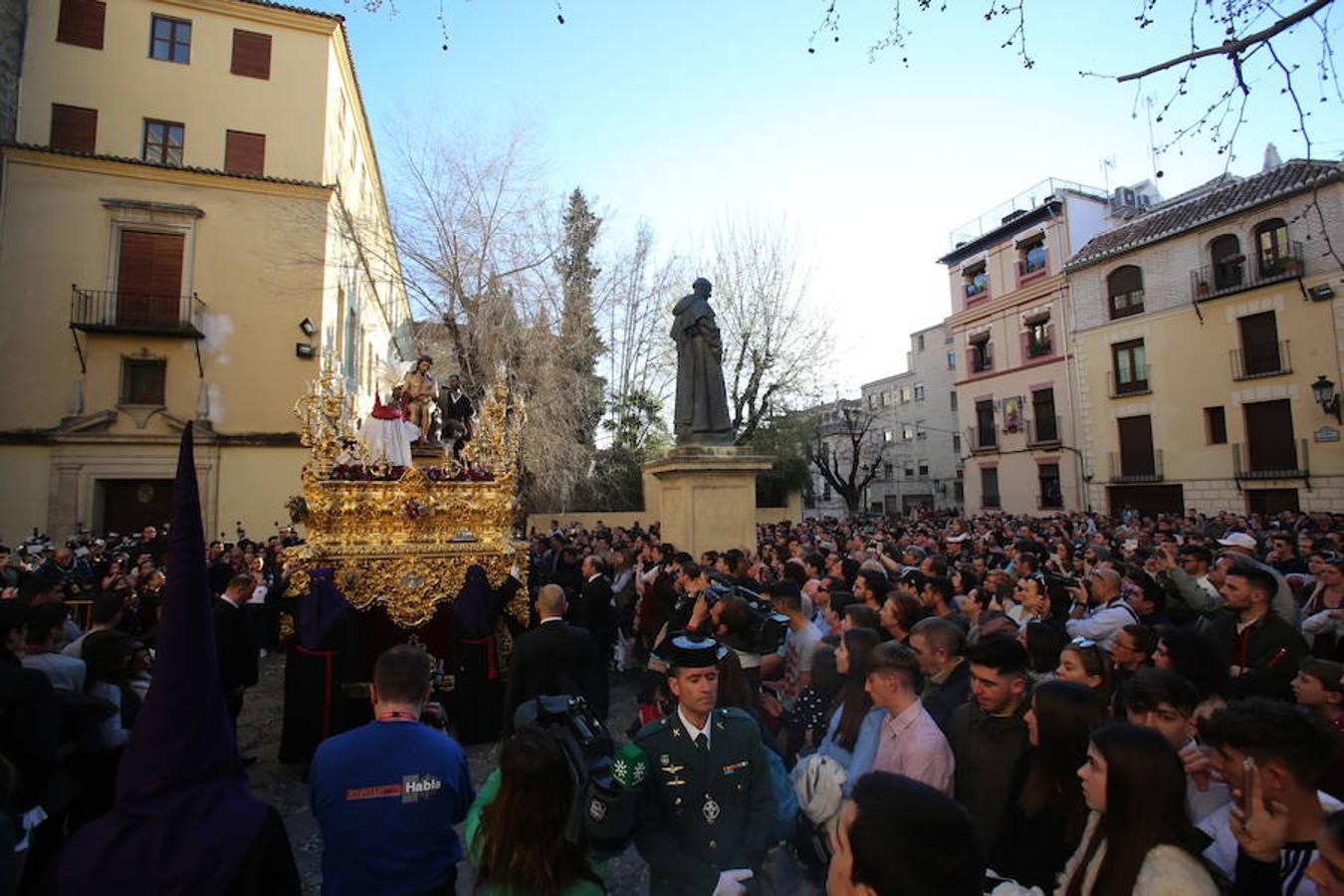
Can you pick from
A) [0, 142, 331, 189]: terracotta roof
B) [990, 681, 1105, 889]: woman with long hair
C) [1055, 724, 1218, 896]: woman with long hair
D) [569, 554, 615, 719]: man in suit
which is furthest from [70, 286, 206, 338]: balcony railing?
[1055, 724, 1218, 896]: woman with long hair

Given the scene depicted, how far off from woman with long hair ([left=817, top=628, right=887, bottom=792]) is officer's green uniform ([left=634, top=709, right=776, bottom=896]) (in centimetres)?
66

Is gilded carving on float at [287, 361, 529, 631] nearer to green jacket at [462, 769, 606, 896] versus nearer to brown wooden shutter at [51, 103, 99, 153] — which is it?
green jacket at [462, 769, 606, 896]

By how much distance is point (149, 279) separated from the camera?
19.3 m

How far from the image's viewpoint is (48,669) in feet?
13.4

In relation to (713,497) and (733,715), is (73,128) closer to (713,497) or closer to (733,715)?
(713,497)

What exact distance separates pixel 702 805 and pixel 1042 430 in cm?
3192

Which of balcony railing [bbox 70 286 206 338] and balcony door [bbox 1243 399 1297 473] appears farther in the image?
balcony door [bbox 1243 399 1297 473]

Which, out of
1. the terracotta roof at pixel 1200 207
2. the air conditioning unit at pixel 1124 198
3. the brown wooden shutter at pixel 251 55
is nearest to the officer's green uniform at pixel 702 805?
the terracotta roof at pixel 1200 207

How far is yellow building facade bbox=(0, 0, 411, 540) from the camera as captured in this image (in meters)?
18.4

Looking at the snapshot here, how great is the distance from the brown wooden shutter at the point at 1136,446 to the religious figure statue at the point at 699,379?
75.9 ft

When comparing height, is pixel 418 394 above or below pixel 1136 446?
below

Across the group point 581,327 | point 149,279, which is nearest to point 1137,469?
point 581,327

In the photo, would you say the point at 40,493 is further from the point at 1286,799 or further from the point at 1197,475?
the point at 1197,475

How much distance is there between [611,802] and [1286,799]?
2098mm
